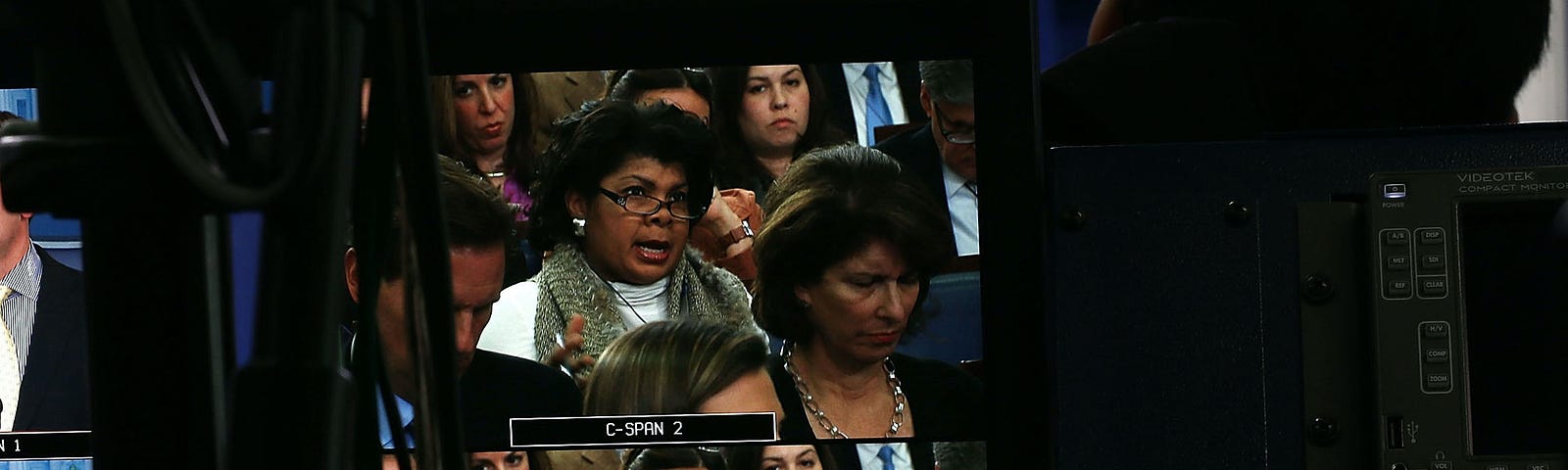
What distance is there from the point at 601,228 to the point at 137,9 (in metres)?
0.54

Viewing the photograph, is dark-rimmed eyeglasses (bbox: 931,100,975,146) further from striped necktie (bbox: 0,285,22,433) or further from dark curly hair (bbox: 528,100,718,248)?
striped necktie (bbox: 0,285,22,433)

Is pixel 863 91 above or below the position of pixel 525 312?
above

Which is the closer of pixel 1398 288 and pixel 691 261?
pixel 1398 288

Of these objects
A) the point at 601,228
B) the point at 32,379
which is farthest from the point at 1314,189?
the point at 32,379

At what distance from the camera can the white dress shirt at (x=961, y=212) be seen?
71 cm

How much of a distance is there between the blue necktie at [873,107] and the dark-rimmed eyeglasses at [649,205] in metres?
0.10

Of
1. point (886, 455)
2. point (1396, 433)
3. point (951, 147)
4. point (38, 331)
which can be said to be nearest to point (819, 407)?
point (886, 455)

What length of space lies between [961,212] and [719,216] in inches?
4.7

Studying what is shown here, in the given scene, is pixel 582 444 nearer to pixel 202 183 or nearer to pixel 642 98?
pixel 642 98

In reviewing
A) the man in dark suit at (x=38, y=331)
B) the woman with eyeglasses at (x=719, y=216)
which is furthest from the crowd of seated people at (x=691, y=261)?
the man in dark suit at (x=38, y=331)

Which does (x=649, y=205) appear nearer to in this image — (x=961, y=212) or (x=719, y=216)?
(x=719, y=216)

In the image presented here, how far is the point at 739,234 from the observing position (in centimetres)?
74

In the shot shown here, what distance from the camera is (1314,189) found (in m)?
0.53

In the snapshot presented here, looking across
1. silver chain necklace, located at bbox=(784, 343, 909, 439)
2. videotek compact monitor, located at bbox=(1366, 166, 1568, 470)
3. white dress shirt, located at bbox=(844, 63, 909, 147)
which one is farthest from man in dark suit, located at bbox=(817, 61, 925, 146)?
videotek compact monitor, located at bbox=(1366, 166, 1568, 470)
